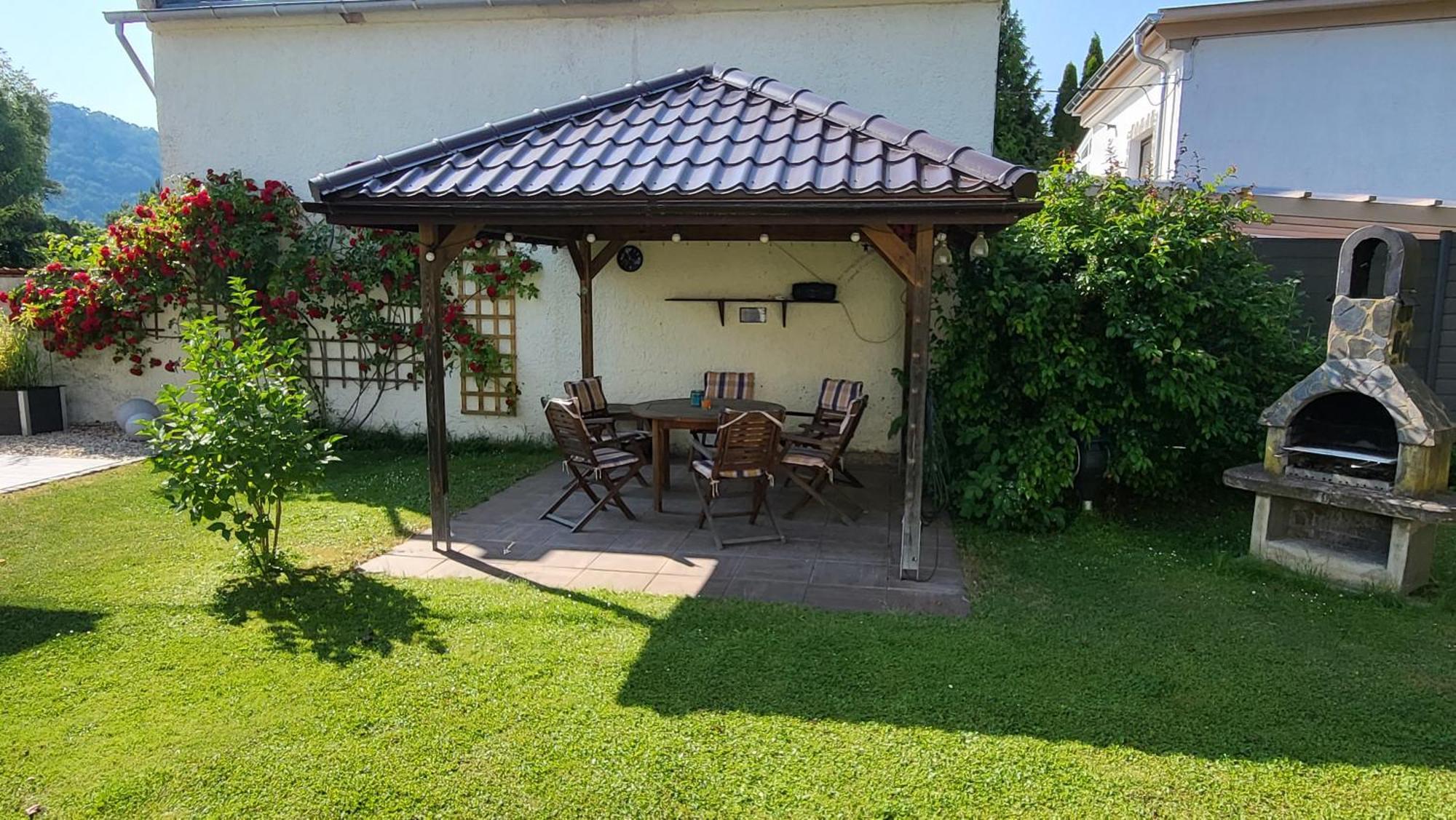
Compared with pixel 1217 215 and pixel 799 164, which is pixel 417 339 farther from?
pixel 1217 215

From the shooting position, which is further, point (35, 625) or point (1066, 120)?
point (1066, 120)

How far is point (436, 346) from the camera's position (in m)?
5.19

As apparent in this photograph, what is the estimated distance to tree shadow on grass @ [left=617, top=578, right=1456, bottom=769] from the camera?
3.18 metres

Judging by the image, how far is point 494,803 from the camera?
8.95 feet

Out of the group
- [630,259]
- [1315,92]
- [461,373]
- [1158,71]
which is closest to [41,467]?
[461,373]

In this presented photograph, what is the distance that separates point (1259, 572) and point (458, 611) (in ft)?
15.2

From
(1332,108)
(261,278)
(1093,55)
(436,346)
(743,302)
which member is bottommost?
(436,346)

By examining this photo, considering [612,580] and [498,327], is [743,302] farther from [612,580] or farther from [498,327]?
[612,580]

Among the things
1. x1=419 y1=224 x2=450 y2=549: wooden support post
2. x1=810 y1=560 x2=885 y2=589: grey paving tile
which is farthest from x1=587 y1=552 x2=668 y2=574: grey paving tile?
x1=419 y1=224 x2=450 y2=549: wooden support post

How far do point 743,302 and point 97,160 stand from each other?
272 ft

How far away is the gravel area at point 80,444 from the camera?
8445 mm

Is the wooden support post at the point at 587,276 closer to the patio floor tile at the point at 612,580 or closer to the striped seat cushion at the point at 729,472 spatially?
the striped seat cushion at the point at 729,472

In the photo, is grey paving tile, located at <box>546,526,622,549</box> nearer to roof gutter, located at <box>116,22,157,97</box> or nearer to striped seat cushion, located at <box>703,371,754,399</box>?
striped seat cushion, located at <box>703,371,754,399</box>

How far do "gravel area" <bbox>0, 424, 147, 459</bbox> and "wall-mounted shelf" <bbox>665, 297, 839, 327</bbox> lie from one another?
231 inches
